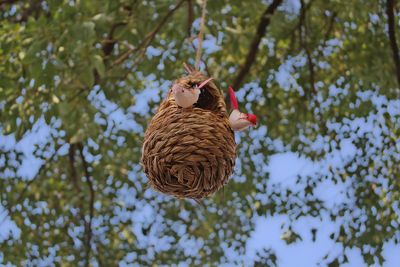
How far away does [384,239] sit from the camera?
14.8 feet

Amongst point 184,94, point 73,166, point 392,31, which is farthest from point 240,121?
point 73,166

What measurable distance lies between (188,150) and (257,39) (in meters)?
2.92

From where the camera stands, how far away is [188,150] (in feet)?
5.61

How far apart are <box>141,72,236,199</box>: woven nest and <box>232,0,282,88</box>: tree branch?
2.51 m

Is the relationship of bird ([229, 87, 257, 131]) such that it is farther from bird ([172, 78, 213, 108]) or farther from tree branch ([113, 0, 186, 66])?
tree branch ([113, 0, 186, 66])

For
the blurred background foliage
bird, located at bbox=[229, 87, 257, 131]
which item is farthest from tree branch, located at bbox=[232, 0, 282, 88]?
bird, located at bbox=[229, 87, 257, 131]

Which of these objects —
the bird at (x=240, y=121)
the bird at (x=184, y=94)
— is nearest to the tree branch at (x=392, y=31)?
the bird at (x=240, y=121)

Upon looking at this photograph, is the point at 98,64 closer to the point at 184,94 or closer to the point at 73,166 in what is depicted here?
the point at 184,94

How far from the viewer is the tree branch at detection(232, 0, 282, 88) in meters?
4.43

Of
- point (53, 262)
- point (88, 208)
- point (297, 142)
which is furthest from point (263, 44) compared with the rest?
point (53, 262)

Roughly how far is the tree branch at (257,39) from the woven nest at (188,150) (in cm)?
251

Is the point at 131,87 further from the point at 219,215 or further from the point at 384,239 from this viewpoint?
the point at 384,239

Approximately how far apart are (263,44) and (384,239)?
1.48 metres

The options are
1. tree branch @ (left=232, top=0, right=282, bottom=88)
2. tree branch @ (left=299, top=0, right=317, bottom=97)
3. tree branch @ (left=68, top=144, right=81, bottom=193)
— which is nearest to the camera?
tree branch @ (left=232, top=0, right=282, bottom=88)
